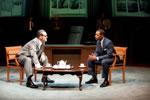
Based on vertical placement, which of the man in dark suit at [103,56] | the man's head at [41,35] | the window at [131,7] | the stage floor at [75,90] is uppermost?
the window at [131,7]

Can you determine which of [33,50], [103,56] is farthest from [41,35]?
[103,56]

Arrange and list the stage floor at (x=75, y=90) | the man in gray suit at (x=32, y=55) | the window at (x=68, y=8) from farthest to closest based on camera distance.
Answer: the window at (x=68, y=8) → the man in gray suit at (x=32, y=55) → the stage floor at (x=75, y=90)

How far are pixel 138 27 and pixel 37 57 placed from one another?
584cm

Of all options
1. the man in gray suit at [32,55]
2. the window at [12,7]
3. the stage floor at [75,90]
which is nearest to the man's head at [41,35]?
the man in gray suit at [32,55]

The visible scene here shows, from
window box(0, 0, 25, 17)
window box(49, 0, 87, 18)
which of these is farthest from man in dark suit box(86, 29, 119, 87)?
window box(0, 0, 25, 17)

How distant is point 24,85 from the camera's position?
6.69m

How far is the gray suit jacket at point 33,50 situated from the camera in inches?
257

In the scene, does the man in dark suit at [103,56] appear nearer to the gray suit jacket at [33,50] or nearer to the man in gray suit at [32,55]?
the man in gray suit at [32,55]

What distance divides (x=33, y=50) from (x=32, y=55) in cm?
11

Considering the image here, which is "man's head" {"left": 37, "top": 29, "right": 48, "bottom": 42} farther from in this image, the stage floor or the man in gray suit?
the stage floor

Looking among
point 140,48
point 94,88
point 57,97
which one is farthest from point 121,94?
point 140,48

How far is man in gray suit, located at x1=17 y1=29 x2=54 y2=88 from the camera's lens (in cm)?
645

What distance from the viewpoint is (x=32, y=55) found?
6551mm

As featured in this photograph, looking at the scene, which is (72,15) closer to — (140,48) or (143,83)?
(140,48)
